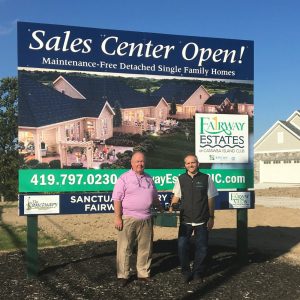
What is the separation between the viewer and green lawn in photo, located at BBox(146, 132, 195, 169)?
7914mm

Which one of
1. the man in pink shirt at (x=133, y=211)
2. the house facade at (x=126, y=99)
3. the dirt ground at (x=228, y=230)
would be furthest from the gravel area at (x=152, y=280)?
the house facade at (x=126, y=99)

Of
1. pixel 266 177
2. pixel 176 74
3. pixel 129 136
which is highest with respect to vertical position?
pixel 176 74

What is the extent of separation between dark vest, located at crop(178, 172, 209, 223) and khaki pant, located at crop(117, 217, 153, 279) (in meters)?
0.52

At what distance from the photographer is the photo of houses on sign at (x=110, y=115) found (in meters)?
7.25

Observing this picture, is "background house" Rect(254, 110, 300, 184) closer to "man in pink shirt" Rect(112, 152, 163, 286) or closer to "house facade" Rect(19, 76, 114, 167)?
"house facade" Rect(19, 76, 114, 167)

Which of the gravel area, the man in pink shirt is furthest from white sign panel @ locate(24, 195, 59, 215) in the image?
the man in pink shirt

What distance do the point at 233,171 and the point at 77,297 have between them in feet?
11.4

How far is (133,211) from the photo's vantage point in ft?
21.1

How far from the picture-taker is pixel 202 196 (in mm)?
6691

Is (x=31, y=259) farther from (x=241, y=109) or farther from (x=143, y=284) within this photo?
(x=241, y=109)

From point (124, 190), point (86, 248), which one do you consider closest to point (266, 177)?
point (86, 248)

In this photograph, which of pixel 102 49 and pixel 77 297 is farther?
pixel 102 49

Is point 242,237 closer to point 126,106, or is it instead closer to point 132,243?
point 132,243

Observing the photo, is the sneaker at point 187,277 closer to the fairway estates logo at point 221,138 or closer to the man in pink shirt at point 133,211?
the man in pink shirt at point 133,211
